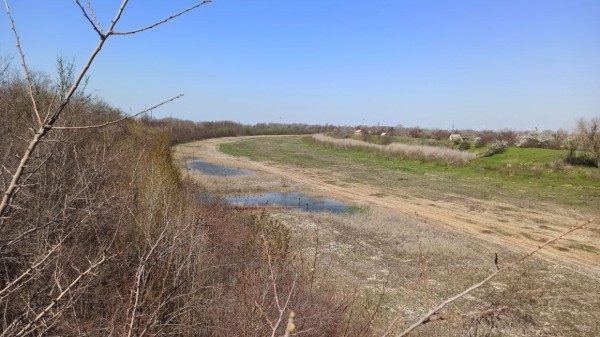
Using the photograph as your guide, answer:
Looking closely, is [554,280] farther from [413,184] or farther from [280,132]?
[280,132]

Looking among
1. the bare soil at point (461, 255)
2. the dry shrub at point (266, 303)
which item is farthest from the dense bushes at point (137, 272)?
the bare soil at point (461, 255)

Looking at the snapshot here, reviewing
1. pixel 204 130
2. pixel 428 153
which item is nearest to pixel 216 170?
pixel 428 153

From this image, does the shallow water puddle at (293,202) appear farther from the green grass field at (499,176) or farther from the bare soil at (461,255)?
the green grass field at (499,176)

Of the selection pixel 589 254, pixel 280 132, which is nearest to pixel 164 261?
pixel 589 254

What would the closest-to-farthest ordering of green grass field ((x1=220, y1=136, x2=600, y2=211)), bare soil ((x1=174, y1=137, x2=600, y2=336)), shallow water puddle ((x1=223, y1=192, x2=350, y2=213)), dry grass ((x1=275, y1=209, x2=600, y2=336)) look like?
dry grass ((x1=275, y1=209, x2=600, y2=336))
bare soil ((x1=174, y1=137, x2=600, y2=336))
shallow water puddle ((x1=223, y1=192, x2=350, y2=213))
green grass field ((x1=220, y1=136, x2=600, y2=211))

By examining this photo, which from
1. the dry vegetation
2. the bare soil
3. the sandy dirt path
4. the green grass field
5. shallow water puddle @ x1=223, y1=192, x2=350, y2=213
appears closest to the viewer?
the dry vegetation

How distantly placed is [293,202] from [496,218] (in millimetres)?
9237

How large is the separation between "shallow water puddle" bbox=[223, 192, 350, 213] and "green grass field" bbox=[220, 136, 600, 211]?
605 cm

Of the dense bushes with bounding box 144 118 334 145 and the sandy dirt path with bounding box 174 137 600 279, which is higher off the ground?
the dense bushes with bounding box 144 118 334 145

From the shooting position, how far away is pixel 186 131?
208 ft

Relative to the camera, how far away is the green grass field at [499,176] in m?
21.5

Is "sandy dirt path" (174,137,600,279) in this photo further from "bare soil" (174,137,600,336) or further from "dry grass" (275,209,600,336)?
"dry grass" (275,209,600,336)

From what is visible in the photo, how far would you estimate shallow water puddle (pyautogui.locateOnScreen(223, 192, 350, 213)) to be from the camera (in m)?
18.3

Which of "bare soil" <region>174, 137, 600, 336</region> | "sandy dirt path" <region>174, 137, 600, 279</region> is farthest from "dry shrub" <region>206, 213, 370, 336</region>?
"sandy dirt path" <region>174, 137, 600, 279</region>
